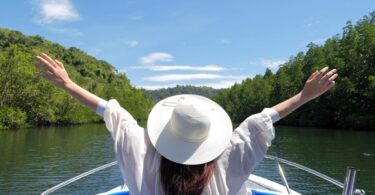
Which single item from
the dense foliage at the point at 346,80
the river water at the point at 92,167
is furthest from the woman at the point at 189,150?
the dense foliage at the point at 346,80

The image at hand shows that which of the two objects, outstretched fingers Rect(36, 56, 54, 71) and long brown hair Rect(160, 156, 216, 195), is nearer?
long brown hair Rect(160, 156, 216, 195)

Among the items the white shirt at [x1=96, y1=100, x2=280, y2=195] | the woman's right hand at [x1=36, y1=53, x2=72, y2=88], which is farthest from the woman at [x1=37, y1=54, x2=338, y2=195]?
the woman's right hand at [x1=36, y1=53, x2=72, y2=88]

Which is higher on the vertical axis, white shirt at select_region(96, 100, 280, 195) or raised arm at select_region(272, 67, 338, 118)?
raised arm at select_region(272, 67, 338, 118)

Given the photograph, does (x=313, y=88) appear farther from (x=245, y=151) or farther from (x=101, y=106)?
(x=101, y=106)

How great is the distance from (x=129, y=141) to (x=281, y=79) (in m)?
74.4

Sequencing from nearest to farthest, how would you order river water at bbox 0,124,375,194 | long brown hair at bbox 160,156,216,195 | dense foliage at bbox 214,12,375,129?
long brown hair at bbox 160,156,216,195, river water at bbox 0,124,375,194, dense foliage at bbox 214,12,375,129

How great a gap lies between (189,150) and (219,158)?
0.43 feet

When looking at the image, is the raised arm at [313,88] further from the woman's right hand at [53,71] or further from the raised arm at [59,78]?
the woman's right hand at [53,71]

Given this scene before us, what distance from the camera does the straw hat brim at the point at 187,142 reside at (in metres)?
1.62

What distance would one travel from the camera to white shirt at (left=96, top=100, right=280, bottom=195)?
1654 millimetres

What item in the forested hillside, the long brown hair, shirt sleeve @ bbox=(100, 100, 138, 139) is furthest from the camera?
the forested hillside

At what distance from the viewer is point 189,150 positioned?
5.36 ft

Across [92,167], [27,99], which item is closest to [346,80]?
[27,99]

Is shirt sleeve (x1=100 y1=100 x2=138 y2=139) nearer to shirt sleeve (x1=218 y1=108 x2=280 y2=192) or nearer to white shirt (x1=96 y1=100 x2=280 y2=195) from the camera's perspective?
white shirt (x1=96 y1=100 x2=280 y2=195)
